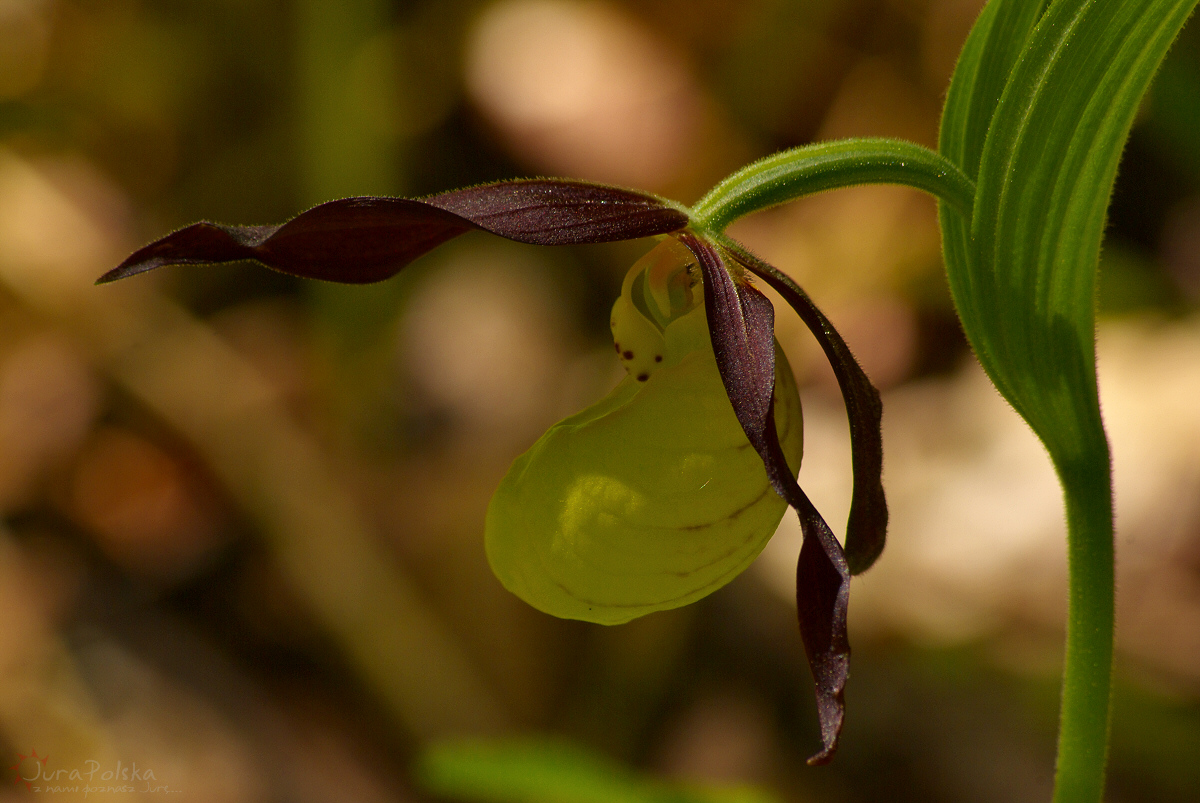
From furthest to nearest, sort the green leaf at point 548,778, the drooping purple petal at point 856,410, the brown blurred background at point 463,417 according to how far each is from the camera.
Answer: the brown blurred background at point 463,417 < the green leaf at point 548,778 < the drooping purple petal at point 856,410

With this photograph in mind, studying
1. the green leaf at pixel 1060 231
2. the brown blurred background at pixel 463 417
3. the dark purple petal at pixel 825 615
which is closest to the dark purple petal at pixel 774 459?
the dark purple petal at pixel 825 615

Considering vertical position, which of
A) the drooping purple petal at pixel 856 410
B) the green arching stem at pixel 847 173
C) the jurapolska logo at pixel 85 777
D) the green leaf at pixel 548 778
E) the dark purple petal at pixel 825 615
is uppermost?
the green arching stem at pixel 847 173

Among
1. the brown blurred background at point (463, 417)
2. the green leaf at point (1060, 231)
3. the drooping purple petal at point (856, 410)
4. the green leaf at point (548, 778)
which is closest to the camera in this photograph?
the green leaf at point (1060, 231)

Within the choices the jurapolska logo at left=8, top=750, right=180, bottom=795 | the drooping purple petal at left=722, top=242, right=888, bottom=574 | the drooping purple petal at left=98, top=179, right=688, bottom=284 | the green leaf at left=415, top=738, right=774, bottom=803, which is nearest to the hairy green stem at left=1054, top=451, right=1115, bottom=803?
the drooping purple petal at left=722, top=242, right=888, bottom=574

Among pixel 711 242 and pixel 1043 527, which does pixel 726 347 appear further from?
pixel 1043 527

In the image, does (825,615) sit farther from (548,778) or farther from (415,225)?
(548,778)

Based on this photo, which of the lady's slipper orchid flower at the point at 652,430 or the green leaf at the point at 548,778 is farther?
the green leaf at the point at 548,778

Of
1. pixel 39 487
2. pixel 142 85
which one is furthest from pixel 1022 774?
pixel 142 85

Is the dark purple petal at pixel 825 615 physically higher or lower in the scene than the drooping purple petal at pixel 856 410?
lower

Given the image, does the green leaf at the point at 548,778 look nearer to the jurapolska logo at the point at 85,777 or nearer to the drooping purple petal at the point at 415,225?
the drooping purple petal at the point at 415,225
